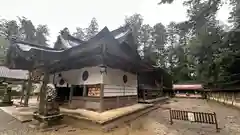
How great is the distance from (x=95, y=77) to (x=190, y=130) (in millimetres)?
5786

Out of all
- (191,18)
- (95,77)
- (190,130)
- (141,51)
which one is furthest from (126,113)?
(141,51)

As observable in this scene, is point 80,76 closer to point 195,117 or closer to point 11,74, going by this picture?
point 195,117

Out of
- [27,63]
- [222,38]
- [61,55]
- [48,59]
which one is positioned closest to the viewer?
[48,59]

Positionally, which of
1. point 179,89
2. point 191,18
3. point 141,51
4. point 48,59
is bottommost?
point 179,89

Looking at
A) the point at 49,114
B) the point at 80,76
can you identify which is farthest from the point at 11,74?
the point at 49,114

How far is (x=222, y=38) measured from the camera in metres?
13.4

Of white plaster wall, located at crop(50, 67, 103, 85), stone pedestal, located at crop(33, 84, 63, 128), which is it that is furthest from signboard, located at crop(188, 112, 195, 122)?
stone pedestal, located at crop(33, 84, 63, 128)

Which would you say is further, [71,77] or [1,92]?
[1,92]

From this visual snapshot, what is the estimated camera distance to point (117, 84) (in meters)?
9.80

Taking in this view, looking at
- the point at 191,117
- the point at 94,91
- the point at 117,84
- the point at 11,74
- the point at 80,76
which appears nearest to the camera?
the point at 191,117

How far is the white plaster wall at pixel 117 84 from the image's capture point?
8702mm

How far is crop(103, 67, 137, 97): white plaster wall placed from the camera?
8.70m

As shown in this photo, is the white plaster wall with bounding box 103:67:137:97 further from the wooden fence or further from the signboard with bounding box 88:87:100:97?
the wooden fence

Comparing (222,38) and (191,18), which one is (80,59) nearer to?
(191,18)
